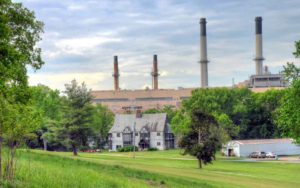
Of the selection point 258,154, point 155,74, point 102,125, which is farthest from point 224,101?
point 155,74

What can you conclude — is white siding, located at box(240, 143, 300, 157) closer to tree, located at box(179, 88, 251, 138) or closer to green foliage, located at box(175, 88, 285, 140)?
green foliage, located at box(175, 88, 285, 140)

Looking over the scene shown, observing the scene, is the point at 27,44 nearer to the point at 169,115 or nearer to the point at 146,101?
the point at 169,115

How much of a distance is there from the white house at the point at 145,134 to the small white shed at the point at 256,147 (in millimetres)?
24187

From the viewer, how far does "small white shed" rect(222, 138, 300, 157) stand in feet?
259

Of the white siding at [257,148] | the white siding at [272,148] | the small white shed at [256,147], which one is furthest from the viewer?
the white siding at [272,148]

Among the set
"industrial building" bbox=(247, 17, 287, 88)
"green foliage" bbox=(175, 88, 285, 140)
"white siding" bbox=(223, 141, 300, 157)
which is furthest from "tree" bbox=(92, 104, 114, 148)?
"industrial building" bbox=(247, 17, 287, 88)

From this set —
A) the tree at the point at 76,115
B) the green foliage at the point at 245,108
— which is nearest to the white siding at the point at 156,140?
the green foliage at the point at 245,108

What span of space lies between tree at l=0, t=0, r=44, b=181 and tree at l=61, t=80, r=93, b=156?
137 feet

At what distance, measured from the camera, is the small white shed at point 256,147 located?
79062 millimetres

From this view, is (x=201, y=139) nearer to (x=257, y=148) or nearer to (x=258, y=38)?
(x=257, y=148)

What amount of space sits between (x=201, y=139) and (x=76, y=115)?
2000 cm

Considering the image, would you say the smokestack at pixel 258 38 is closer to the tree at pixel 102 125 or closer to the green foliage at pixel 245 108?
the green foliage at pixel 245 108

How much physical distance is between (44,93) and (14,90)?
6742cm

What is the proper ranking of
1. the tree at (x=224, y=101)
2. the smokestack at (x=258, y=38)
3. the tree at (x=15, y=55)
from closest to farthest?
1. the tree at (x=15, y=55)
2. the tree at (x=224, y=101)
3. the smokestack at (x=258, y=38)
